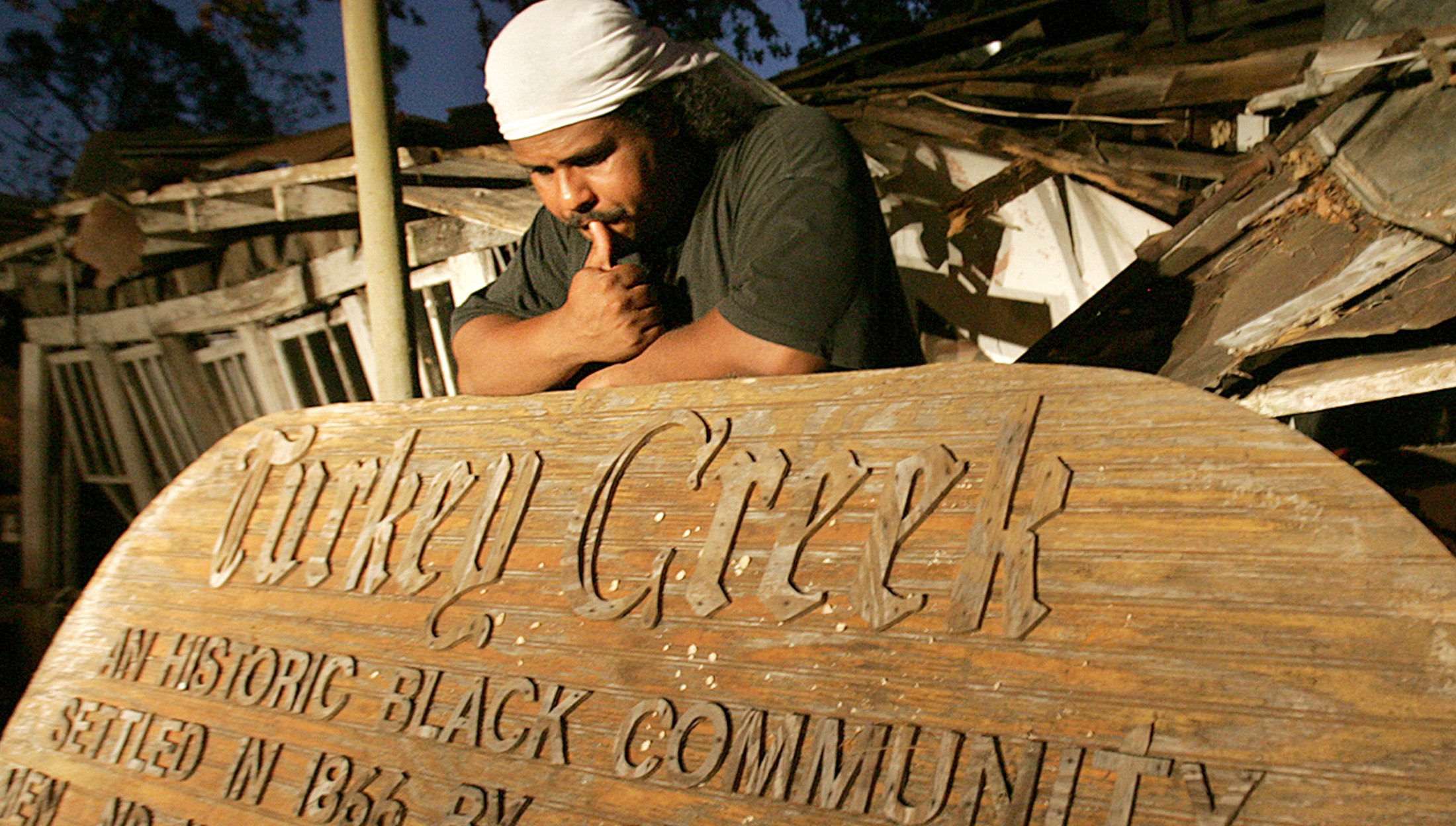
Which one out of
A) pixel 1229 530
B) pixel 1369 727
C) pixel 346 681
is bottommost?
pixel 346 681

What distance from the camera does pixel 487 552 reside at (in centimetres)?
146

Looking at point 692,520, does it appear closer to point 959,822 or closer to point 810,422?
point 810,422

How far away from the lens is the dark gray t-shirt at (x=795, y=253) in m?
1.34

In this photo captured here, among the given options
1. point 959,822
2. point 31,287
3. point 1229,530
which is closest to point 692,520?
point 959,822

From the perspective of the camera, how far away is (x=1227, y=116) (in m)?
3.38

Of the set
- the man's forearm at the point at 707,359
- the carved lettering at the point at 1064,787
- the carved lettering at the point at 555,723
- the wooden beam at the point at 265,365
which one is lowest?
the wooden beam at the point at 265,365

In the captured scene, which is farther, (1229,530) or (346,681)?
(346,681)

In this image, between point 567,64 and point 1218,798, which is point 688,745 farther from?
point 567,64

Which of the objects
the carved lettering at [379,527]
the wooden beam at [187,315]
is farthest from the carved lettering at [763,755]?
the wooden beam at [187,315]

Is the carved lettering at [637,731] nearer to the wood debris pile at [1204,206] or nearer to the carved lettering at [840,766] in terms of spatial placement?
the carved lettering at [840,766]

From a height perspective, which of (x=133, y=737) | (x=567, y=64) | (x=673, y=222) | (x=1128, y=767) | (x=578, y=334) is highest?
(x=567, y=64)

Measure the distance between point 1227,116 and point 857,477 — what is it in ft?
10.2

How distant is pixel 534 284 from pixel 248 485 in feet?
2.45

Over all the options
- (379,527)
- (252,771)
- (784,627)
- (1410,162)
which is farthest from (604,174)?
(1410,162)
